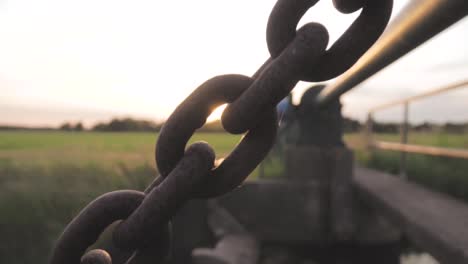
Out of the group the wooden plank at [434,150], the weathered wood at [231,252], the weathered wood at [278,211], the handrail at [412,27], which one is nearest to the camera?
the handrail at [412,27]

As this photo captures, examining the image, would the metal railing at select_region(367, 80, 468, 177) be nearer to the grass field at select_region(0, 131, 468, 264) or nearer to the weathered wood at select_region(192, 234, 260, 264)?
the grass field at select_region(0, 131, 468, 264)

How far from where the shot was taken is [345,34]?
67 centimetres

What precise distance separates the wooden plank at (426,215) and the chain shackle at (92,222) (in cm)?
116

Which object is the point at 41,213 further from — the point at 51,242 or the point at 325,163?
the point at 325,163

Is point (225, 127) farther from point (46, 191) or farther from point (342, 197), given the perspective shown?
point (342, 197)

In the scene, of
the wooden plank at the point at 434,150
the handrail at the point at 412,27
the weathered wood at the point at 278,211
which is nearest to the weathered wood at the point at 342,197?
the weathered wood at the point at 278,211

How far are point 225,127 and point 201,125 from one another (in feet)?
0.11

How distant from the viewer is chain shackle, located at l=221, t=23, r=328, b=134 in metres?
0.61

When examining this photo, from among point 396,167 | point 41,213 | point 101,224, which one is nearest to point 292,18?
point 101,224

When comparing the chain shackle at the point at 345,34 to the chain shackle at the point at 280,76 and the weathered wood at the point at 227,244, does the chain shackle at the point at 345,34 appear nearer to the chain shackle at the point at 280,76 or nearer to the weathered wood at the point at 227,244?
the chain shackle at the point at 280,76

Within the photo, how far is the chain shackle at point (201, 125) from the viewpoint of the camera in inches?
25.4

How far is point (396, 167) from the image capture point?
18.5 ft

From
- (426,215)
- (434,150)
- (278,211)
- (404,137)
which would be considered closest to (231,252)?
(278,211)

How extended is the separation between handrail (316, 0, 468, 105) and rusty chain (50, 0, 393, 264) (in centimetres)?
12
